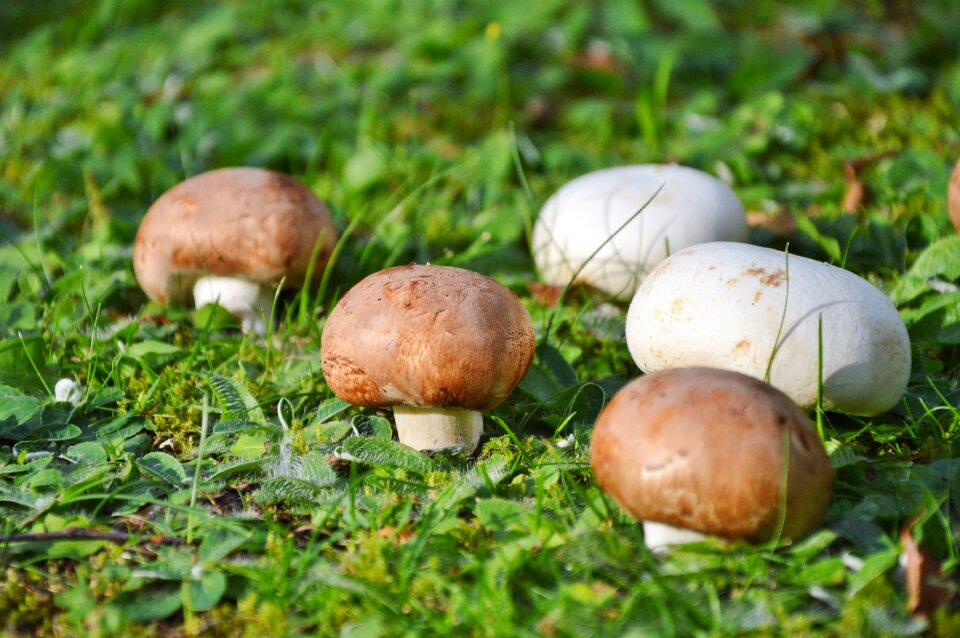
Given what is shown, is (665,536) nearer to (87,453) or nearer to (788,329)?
(788,329)

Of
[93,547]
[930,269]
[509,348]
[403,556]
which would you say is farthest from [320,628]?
[930,269]

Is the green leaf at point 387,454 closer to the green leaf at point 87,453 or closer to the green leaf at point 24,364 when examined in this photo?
the green leaf at point 87,453

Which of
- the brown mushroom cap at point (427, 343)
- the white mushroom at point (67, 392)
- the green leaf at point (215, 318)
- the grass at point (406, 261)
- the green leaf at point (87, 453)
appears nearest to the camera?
the grass at point (406, 261)

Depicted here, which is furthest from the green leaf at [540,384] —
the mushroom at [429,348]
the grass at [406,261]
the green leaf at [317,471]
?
the green leaf at [317,471]

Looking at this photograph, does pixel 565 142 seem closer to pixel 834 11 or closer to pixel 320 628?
pixel 834 11

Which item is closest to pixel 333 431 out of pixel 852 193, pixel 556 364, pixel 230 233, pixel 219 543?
pixel 219 543
